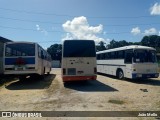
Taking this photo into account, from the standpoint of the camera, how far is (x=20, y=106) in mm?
10125

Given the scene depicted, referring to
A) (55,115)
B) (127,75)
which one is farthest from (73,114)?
(127,75)

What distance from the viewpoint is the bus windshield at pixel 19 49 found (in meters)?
17.3

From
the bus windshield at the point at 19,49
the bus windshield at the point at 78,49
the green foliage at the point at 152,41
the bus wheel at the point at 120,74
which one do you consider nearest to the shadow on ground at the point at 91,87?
the bus windshield at the point at 78,49

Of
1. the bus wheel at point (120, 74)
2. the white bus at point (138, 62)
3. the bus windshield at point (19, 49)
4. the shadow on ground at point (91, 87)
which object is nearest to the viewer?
the shadow on ground at point (91, 87)

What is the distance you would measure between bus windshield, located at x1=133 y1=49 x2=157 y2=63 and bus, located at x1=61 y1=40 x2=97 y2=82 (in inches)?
165

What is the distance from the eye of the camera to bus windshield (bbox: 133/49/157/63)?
19016mm

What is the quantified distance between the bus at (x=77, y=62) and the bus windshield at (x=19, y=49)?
8.91ft

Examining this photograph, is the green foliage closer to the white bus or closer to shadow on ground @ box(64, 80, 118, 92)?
the white bus

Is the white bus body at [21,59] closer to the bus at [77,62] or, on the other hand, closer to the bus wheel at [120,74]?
the bus at [77,62]

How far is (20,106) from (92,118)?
3628mm

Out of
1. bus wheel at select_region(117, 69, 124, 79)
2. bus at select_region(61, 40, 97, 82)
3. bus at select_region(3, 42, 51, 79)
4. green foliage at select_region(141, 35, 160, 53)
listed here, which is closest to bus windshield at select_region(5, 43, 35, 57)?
bus at select_region(3, 42, 51, 79)

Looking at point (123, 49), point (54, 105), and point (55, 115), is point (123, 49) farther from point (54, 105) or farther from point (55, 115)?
point (55, 115)

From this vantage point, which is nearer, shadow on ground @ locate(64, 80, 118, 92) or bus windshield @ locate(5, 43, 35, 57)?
shadow on ground @ locate(64, 80, 118, 92)

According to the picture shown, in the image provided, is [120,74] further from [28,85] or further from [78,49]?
[28,85]
